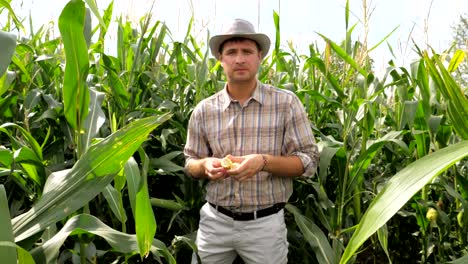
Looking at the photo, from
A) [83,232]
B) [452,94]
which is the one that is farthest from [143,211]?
[452,94]

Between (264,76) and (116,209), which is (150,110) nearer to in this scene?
(264,76)

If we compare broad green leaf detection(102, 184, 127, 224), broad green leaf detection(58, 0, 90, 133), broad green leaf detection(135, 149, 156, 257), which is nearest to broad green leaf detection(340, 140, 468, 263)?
broad green leaf detection(135, 149, 156, 257)

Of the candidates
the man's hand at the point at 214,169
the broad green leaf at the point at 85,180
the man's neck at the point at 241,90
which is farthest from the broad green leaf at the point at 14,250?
the man's neck at the point at 241,90

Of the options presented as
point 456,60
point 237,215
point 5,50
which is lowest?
point 237,215

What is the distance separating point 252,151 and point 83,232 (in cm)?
89

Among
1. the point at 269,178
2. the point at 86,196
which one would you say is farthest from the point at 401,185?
the point at 269,178

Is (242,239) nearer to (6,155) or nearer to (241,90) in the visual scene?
(241,90)

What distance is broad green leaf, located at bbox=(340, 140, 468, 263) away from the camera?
0.71 meters

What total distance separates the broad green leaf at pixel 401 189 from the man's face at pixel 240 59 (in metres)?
1.24

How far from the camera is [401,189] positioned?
729 mm

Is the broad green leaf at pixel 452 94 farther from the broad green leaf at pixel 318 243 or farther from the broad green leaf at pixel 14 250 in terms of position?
the broad green leaf at pixel 318 243

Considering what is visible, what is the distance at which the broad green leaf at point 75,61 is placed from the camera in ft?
3.82

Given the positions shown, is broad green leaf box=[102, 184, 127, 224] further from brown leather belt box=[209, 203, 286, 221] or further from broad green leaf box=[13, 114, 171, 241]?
brown leather belt box=[209, 203, 286, 221]

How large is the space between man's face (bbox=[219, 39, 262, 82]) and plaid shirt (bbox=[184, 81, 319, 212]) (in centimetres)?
11
